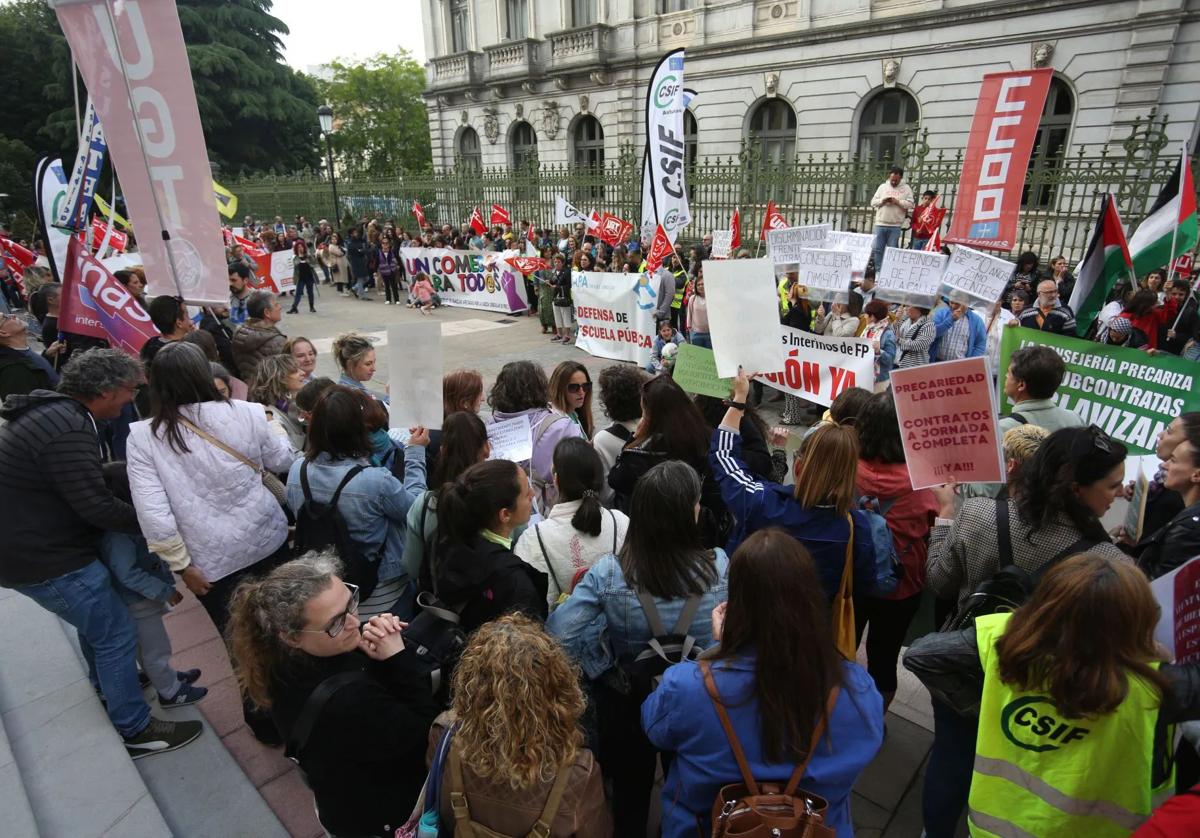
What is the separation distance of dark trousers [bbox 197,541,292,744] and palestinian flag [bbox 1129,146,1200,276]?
24.1ft

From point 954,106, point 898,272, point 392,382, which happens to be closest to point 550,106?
point 954,106

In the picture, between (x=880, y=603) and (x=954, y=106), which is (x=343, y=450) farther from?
(x=954, y=106)

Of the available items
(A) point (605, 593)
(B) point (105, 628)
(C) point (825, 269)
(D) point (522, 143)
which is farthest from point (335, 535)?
(D) point (522, 143)

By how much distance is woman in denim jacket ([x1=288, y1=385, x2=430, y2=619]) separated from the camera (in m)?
2.92

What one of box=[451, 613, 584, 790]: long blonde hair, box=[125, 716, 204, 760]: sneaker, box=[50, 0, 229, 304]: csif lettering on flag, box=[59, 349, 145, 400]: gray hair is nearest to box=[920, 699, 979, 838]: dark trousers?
box=[451, 613, 584, 790]: long blonde hair

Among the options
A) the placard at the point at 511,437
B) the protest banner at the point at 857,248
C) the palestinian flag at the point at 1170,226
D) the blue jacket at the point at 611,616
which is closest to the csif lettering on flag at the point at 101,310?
the placard at the point at 511,437

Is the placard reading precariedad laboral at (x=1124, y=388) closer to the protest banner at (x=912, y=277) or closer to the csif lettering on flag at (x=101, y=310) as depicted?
the protest banner at (x=912, y=277)

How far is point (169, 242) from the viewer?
450 centimetres

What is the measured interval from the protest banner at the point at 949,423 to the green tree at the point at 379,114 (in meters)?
53.1

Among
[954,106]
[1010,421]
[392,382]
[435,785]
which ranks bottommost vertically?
[435,785]

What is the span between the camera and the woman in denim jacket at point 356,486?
115 inches

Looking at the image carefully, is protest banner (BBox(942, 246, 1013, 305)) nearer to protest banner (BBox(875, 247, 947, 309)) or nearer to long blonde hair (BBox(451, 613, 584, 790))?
protest banner (BBox(875, 247, 947, 309))

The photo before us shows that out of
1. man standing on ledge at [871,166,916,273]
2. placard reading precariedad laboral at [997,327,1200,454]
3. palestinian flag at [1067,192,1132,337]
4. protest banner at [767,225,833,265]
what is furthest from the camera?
man standing on ledge at [871,166,916,273]

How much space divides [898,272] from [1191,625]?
16.7 feet
